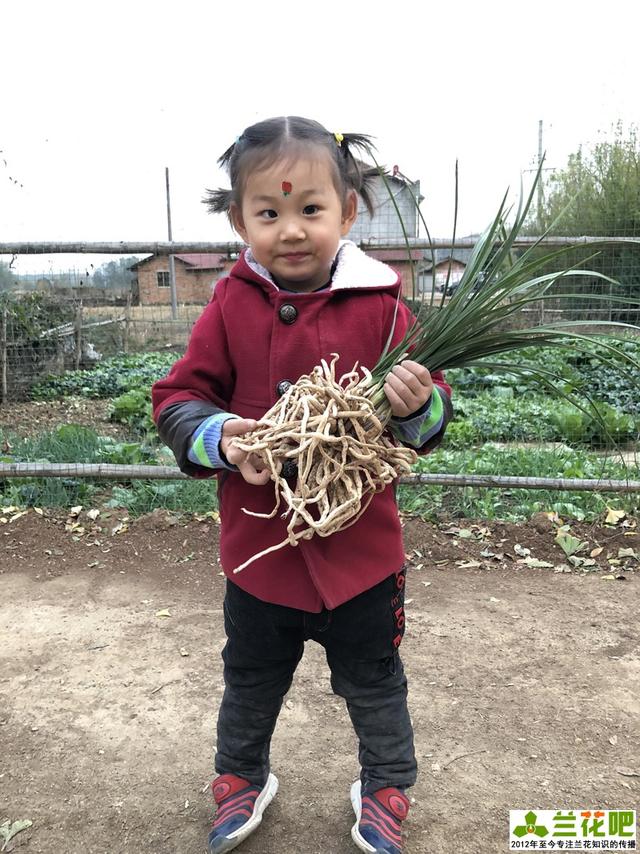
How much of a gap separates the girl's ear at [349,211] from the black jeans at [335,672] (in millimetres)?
809

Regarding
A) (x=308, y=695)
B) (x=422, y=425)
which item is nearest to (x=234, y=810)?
(x=308, y=695)

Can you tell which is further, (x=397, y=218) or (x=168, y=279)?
(x=168, y=279)

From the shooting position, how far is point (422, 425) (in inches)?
56.0

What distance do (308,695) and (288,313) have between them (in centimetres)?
139

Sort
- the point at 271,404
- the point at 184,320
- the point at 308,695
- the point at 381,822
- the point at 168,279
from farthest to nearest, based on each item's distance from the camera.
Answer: the point at 168,279
the point at 184,320
the point at 308,695
the point at 381,822
the point at 271,404

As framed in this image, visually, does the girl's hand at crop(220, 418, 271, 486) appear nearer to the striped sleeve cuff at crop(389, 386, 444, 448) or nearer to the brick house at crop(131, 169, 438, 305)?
the striped sleeve cuff at crop(389, 386, 444, 448)

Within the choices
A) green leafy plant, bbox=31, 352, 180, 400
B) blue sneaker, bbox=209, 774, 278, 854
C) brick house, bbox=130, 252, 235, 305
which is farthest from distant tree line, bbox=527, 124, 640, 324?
green leafy plant, bbox=31, 352, 180, 400

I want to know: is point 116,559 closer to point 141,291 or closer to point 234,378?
point 234,378

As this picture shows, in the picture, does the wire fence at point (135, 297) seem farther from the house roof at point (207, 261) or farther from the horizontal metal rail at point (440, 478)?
the horizontal metal rail at point (440, 478)

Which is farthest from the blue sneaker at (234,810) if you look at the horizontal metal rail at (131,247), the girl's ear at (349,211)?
the horizontal metal rail at (131,247)

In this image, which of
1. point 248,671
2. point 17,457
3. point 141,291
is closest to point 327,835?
point 248,671

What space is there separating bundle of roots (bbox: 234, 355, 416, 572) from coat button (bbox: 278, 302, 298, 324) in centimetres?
19

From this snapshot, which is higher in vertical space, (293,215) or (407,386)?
(293,215)

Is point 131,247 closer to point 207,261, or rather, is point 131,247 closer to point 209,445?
point 207,261
